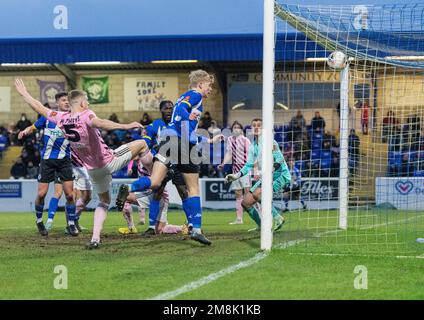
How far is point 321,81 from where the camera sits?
84.4ft

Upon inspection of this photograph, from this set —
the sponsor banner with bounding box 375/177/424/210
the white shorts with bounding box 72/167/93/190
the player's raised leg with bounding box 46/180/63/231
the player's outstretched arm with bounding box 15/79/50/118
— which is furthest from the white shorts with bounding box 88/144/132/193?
the sponsor banner with bounding box 375/177/424/210

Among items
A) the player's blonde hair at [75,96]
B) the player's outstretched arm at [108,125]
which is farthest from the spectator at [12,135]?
the player's outstretched arm at [108,125]

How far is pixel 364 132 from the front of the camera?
59.0 feet

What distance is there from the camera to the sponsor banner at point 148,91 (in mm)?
29625

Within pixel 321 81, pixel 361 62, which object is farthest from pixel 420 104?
pixel 321 81

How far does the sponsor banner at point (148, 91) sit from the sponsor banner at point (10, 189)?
7654 mm

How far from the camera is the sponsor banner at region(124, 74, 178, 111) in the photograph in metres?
29.6

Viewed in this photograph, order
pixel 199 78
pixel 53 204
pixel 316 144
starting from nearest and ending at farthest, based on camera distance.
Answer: pixel 199 78 → pixel 53 204 → pixel 316 144

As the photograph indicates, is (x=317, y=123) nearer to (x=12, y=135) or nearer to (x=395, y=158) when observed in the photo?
(x=395, y=158)

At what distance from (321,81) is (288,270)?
18389mm

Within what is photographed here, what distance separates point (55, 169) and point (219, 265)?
17.9 ft

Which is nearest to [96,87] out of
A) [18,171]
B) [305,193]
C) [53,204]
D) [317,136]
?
[18,171]

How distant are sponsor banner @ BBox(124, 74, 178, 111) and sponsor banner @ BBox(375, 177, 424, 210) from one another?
12383 mm

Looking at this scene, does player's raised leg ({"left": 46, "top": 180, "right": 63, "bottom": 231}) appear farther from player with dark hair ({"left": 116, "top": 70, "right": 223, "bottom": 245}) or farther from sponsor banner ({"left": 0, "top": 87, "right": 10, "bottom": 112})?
sponsor banner ({"left": 0, "top": 87, "right": 10, "bottom": 112})
